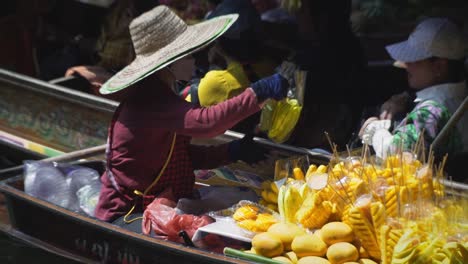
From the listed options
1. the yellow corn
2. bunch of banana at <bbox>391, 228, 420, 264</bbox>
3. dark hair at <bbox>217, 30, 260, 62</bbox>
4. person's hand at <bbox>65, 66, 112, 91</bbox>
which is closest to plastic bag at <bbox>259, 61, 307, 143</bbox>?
dark hair at <bbox>217, 30, 260, 62</bbox>

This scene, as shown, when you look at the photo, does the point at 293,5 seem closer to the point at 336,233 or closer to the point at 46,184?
the point at 46,184

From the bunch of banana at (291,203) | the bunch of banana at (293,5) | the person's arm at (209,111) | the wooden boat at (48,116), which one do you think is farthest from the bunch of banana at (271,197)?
the bunch of banana at (293,5)

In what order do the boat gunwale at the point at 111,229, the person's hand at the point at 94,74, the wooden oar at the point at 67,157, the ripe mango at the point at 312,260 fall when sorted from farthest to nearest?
the person's hand at the point at 94,74, the wooden oar at the point at 67,157, the boat gunwale at the point at 111,229, the ripe mango at the point at 312,260

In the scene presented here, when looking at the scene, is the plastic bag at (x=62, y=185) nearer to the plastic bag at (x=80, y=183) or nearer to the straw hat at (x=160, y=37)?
the plastic bag at (x=80, y=183)

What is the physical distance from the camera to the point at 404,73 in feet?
23.8

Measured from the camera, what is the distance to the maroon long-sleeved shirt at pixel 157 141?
4.24 metres

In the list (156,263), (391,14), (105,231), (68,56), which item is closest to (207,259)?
(156,263)

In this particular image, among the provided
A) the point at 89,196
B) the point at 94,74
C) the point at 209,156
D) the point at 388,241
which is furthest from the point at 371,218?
the point at 94,74

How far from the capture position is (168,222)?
14.1 ft

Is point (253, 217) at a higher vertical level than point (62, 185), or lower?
higher

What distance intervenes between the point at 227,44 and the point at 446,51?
117 centimetres

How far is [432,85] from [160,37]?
137 centimetres

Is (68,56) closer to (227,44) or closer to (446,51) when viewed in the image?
(227,44)

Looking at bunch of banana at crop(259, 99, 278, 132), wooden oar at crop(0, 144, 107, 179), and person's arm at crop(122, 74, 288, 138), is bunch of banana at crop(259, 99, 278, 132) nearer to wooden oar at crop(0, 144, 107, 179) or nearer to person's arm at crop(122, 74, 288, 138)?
person's arm at crop(122, 74, 288, 138)
